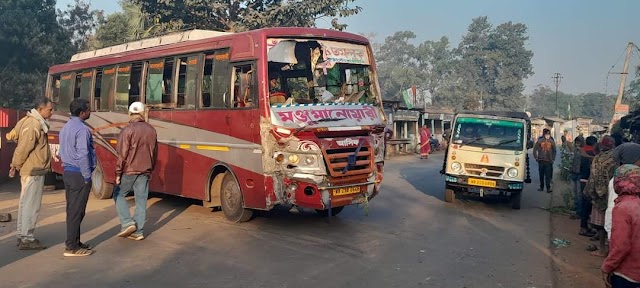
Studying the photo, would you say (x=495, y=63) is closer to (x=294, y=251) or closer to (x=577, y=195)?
(x=577, y=195)

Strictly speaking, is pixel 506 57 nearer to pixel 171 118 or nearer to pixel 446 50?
pixel 446 50

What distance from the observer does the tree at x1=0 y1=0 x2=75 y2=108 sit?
21.0 meters

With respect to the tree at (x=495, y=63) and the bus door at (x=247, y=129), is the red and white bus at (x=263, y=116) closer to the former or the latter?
the bus door at (x=247, y=129)

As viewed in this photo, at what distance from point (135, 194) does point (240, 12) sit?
56.1 feet

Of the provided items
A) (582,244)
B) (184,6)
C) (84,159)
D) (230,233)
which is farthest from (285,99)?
(184,6)

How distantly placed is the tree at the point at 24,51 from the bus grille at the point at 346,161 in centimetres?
1648

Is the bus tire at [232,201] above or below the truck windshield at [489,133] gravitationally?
below

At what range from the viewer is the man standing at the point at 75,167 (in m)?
6.65

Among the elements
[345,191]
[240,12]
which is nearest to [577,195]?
[345,191]

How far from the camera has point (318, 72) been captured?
895cm

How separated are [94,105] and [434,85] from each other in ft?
227

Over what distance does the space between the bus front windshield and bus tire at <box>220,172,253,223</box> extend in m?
1.77

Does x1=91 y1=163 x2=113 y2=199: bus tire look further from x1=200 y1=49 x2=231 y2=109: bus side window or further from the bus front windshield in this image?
the bus front windshield

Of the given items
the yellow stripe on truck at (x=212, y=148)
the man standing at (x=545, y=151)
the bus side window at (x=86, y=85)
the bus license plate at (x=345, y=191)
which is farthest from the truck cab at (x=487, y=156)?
the bus side window at (x=86, y=85)
